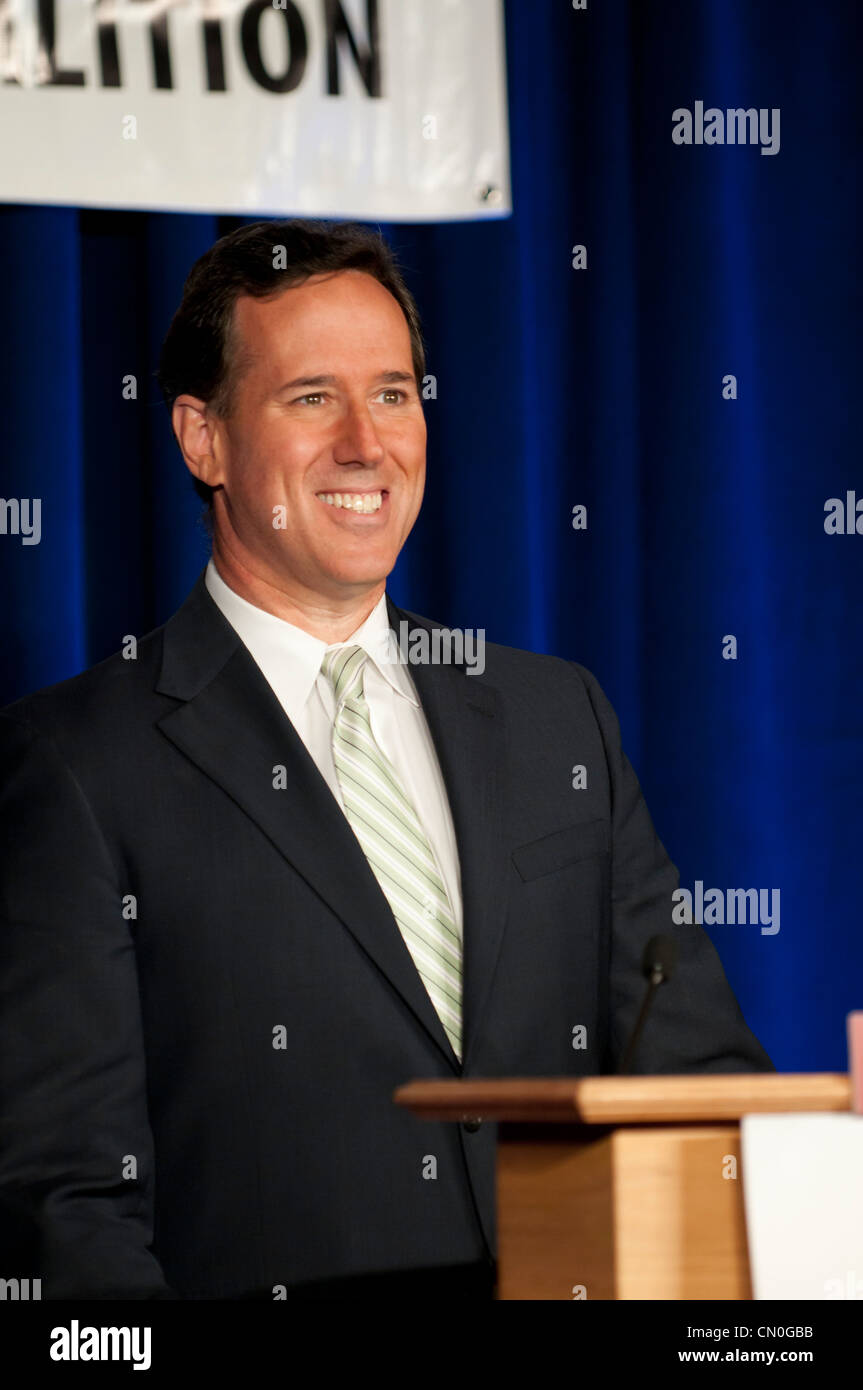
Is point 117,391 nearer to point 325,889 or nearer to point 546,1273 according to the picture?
point 325,889

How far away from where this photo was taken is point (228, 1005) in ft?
6.21

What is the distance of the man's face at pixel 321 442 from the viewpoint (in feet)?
7.13

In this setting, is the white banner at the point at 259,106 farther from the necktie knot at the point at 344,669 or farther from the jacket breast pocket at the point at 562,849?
the jacket breast pocket at the point at 562,849

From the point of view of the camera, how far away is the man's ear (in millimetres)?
2297

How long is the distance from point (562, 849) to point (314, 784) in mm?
338

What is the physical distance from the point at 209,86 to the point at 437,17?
37cm

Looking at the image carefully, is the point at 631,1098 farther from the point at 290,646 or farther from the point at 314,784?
the point at 290,646

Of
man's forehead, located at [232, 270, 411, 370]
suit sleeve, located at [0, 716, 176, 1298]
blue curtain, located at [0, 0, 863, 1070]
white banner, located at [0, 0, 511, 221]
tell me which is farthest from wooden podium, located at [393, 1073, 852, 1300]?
white banner, located at [0, 0, 511, 221]

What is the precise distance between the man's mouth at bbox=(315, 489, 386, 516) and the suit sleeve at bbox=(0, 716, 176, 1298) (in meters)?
0.48

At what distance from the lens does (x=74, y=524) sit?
7.99 ft

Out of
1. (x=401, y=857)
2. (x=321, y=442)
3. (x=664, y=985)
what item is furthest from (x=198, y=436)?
(x=664, y=985)

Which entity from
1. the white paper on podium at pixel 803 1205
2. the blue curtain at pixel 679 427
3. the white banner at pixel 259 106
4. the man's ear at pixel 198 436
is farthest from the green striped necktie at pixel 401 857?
the white banner at pixel 259 106

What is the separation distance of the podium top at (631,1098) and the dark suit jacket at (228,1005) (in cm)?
Answer: 58
